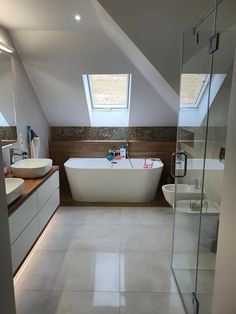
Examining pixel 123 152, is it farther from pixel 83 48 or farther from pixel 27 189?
pixel 27 189

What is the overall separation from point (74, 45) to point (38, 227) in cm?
221

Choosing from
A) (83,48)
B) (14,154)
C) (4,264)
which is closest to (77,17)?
(83,48)

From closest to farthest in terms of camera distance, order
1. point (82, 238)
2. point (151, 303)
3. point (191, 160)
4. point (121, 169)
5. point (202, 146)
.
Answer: point (151, 303)
point (202, 146)
point (191, 160)
point (82, 238)
point (121, 169)

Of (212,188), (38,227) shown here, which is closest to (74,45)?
(38,227)

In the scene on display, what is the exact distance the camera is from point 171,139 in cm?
482

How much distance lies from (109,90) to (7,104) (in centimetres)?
179

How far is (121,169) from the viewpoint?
4051mm

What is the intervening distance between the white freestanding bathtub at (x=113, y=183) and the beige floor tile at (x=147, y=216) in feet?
0.85

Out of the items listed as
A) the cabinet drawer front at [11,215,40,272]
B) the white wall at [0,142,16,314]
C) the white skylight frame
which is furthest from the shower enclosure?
the white skylight frame

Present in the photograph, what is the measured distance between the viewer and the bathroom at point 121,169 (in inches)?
77.4

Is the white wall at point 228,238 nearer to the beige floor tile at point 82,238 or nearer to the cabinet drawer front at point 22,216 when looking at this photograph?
the cabinet drawer front at point 22,216

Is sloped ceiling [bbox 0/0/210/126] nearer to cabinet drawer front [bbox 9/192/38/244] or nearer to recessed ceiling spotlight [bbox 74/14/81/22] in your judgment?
recessed ceiling spotlight [bbox 74/14/81/22]

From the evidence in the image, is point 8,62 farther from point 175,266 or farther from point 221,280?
point 221,280

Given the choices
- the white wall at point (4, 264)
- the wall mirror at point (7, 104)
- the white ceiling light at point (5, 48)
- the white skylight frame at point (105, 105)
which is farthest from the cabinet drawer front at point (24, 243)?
the white skylight frame at point (105, 105)
